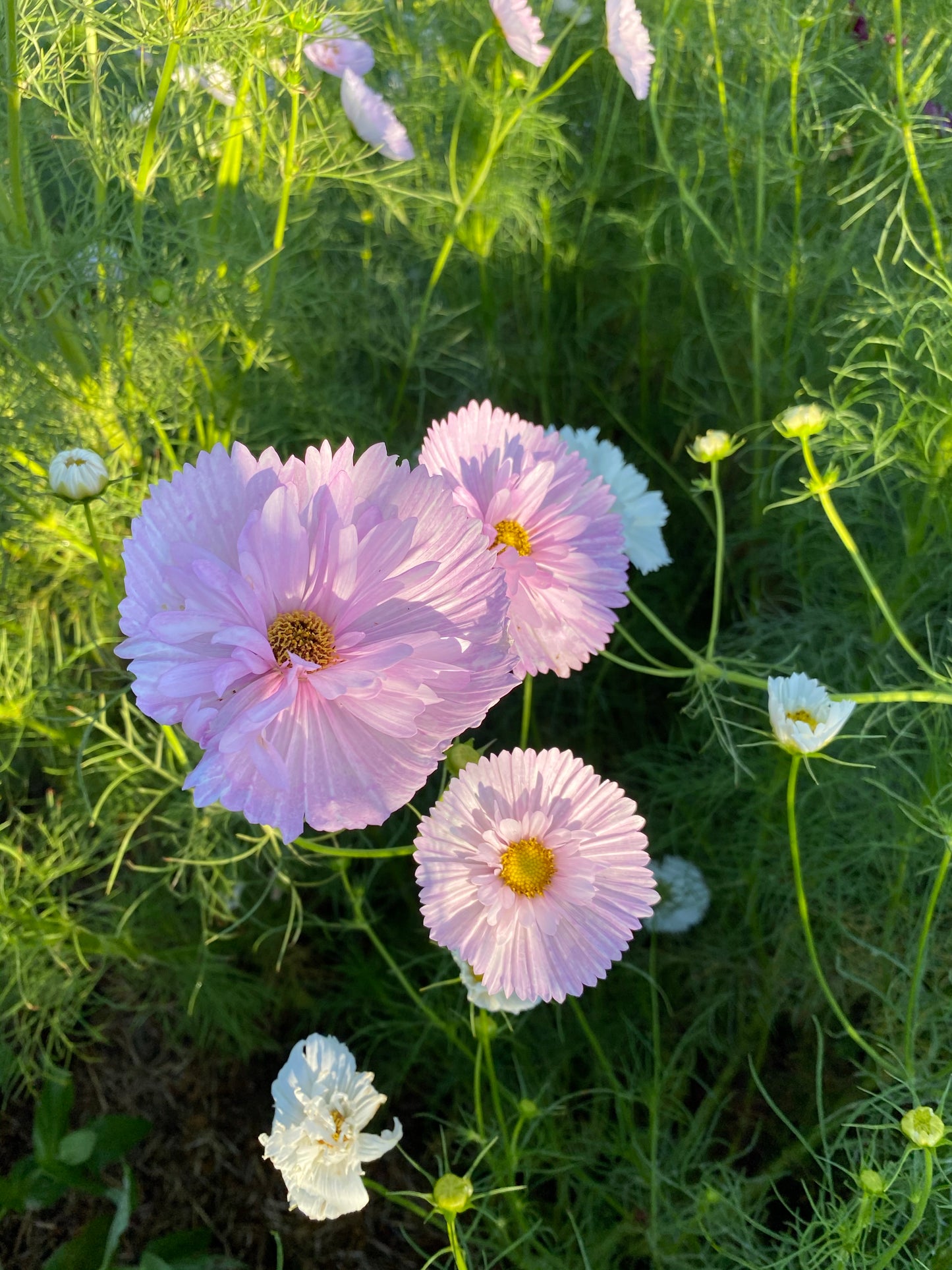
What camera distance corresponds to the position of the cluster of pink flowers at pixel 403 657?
43 cm

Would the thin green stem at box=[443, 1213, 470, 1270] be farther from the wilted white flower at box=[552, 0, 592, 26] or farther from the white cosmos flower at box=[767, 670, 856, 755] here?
the wilted white flower at box=[552, 0, 592, 26]

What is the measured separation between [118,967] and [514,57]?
3.42 feet

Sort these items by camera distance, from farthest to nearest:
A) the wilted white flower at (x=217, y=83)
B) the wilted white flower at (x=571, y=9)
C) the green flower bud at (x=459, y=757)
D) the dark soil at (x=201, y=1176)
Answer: the wilted white flower at (x=571, y=9) → the dark soil at (x=201, y=1176) → the wilted white flower at (x=217, y=83) → the green flower bud at (x=459, y=757)

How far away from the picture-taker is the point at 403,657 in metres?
0.43

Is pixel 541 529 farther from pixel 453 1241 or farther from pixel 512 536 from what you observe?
pixel 453 1241

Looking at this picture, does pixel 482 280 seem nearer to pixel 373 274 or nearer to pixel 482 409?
pixel 373 274

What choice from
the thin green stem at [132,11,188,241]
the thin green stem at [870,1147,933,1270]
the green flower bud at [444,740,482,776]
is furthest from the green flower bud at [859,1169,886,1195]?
the thin green stem at [132,11,188,241]

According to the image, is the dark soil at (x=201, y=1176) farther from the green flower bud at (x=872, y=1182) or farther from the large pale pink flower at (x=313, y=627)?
the large pale pink flower at (x=313, y=627)

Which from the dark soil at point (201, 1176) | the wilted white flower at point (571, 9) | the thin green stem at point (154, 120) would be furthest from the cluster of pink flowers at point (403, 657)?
the wilted white flower at point (571, 9)

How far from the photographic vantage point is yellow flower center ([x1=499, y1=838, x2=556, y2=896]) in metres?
0.52

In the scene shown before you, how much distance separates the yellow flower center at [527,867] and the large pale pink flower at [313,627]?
0.33ft

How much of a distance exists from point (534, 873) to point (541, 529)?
0.66 ft

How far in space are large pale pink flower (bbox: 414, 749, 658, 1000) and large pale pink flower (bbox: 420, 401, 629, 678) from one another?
7 cm

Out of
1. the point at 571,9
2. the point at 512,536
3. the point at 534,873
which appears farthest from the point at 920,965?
the point at 571,9
